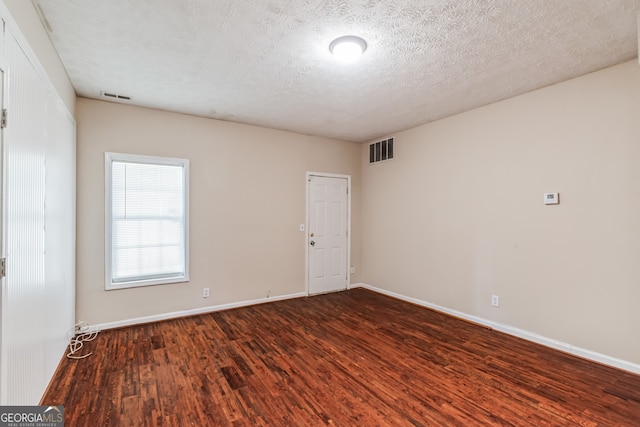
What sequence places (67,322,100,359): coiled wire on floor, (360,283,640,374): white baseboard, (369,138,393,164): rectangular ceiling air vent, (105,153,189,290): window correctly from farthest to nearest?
(369,138,393,164): rectangular ceiling air vent
(105,153,189,290): window
(67,322,100,359): coiled wire on floor
(360,283,640,374): white baseboard

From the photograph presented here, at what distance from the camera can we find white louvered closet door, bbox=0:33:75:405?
164 cm

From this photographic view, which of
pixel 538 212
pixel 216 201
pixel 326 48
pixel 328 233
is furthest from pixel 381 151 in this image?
pixel 326 48

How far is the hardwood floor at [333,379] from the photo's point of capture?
2.07 m

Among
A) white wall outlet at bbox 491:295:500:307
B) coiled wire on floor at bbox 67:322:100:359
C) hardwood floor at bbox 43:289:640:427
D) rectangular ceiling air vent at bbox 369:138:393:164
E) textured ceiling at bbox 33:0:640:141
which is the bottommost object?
hardwood floor at bbox 43:289:640:427

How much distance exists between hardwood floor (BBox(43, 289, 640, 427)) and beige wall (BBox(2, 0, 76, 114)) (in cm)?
249

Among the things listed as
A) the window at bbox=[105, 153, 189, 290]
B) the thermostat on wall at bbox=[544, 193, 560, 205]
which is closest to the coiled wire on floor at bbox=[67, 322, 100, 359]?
the window at bbox=[105, 153, 189, 290]

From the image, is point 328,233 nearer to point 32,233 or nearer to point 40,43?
point 32,233

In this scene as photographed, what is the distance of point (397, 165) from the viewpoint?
5004 millimetres

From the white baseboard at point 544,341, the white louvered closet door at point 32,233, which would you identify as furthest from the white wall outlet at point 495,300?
the white louvered closet door at point 32,233

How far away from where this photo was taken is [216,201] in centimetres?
431

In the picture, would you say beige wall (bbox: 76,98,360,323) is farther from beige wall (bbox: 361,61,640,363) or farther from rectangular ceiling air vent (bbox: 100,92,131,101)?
beige wall (bbox: 361,61,640,363)

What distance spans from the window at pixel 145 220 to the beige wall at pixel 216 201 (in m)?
0.10

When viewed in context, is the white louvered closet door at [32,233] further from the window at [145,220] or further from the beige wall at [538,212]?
the beige wall at [538,212]

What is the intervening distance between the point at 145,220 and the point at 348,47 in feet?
10.5
